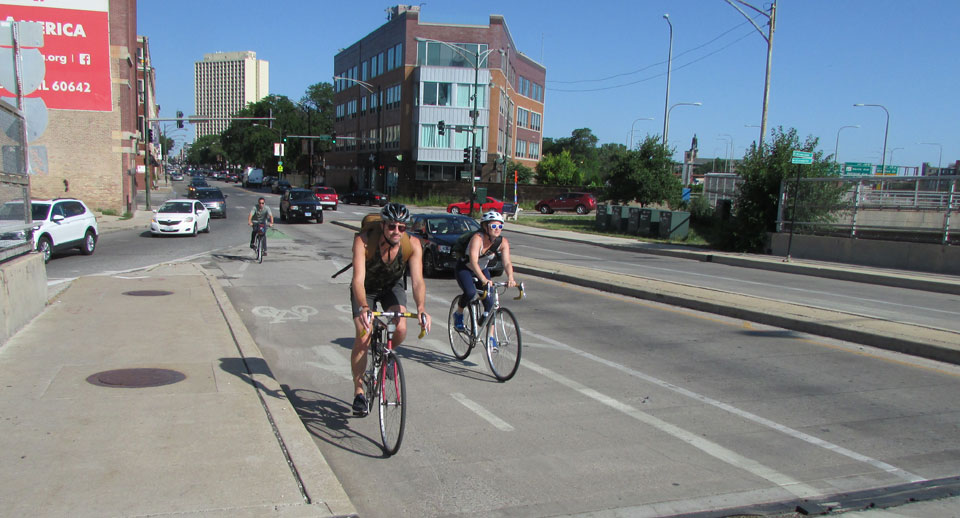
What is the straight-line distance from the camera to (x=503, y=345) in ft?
23.8

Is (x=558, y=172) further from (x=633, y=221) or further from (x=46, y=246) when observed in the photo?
(x=46, y=246)

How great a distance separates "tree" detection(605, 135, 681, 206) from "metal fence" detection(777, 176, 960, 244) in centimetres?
1410

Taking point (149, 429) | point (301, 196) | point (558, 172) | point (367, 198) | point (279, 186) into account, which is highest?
point (558, 172)

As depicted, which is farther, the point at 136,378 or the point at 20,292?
the point at 20,292

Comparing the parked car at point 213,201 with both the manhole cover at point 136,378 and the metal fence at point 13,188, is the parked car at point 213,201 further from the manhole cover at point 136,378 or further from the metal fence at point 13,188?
the manhole cover at point 136,378

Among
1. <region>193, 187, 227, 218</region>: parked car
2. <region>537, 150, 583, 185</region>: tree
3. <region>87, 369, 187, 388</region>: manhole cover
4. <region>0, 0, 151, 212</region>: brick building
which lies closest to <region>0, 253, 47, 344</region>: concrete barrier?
<region>87, 369, 187, 388</region>: manhole cover

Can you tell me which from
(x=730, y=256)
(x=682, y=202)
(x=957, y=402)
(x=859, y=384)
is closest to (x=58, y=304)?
(x=859, y=384)

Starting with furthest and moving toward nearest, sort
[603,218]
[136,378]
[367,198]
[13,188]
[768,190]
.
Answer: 1. [367,198]
2. [603,218]
3. [768,190]
4. [13,188]
5. [136,378]

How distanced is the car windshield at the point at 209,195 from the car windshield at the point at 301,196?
4980 mm

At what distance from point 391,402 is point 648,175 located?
116 feet

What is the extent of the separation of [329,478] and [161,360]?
357 cm

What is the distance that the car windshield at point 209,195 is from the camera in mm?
38656

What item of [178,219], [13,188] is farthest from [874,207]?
[178,219]

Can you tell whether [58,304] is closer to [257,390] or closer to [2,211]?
[2,211]
